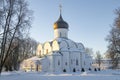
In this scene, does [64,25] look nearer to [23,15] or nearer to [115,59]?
[115,59]

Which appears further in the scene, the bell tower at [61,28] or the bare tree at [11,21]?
the bell tower at [61,28]

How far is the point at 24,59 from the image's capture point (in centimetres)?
5522

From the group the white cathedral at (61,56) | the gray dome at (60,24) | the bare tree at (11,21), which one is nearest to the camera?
the bare tree at (11,21)

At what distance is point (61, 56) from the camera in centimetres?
4975

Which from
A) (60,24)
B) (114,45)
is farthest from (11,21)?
(60,24)

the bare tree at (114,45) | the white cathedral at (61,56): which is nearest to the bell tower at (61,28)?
the white cathedral at (61,56)

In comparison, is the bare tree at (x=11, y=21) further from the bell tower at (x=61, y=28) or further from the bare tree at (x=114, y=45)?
the bell tower at (x=61, y=28)

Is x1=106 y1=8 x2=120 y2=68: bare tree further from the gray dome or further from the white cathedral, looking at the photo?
the gray dome

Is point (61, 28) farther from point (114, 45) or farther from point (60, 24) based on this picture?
point (114, 45)

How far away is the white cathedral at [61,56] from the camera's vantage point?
4900cm

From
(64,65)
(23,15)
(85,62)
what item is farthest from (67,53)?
(23,15)

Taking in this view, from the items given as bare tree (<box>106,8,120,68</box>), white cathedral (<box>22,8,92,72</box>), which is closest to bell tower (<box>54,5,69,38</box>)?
white cathedral (<box>22,8,92,72</box>)

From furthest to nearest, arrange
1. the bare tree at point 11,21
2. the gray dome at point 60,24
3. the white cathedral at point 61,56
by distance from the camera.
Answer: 1. the gray dome at point 60,24
2. the white cathedral at point 61,56
3. the bare tree at point 11,21

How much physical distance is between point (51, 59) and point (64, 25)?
938 centimetres
